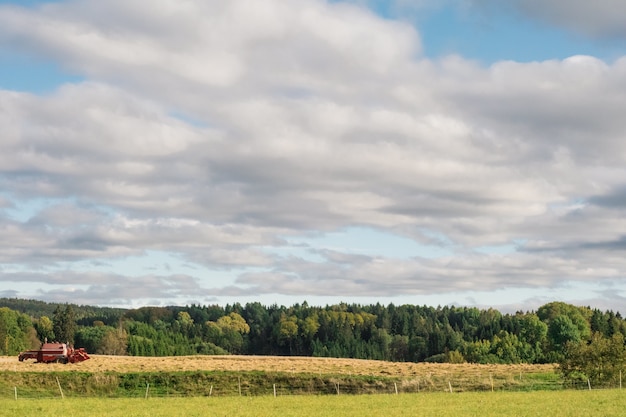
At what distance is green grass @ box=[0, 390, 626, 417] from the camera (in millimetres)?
49125

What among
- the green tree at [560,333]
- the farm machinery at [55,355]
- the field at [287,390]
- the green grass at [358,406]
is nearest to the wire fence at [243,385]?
the field at [287,390]

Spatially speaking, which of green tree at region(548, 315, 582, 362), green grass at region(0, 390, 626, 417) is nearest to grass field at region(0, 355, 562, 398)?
green grass at region(0, 390, 626, 417)

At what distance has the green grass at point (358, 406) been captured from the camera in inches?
1934

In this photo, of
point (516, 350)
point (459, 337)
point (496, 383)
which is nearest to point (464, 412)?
point (496, 383)

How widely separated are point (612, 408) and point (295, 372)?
42865 millimetres

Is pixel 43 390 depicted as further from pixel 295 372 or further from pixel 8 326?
pixel 8 326

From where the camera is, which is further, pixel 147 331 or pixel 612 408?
pixel 147 331

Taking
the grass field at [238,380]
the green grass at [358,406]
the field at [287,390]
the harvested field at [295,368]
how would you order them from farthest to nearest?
the harvested field at [295,368] < the grass field at [238,380] < the field at [287,390] < the green grass at [358,406]

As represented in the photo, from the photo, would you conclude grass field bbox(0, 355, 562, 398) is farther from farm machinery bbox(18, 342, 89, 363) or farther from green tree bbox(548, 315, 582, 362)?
green tree bbox(548, 315, 582, 362)

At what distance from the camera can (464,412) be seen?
49938 millimetres

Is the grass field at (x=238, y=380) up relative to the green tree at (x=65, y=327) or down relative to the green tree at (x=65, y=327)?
down

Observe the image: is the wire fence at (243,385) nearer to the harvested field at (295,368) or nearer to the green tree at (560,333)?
the harvested field at (295,368)

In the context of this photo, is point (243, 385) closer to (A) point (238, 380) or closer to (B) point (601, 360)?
(A) point (238, 380)

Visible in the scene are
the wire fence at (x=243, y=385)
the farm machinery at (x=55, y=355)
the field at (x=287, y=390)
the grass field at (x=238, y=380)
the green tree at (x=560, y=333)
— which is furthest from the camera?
the green tree at (x=560, y=333)
